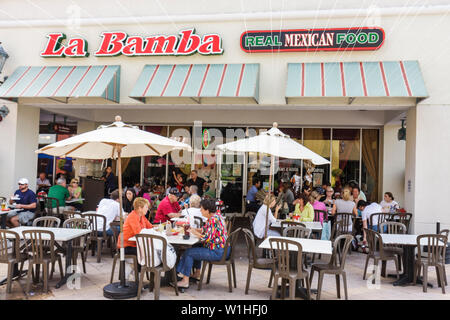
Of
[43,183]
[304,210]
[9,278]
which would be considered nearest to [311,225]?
[304,210]

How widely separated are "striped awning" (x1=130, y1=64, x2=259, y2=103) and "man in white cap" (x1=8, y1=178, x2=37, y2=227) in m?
3.26

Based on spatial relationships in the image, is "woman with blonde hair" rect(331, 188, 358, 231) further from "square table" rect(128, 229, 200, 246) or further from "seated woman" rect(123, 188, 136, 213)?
"seated woman" rect(123, 188, 136, 213)

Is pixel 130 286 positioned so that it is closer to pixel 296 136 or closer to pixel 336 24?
pixel 336 24

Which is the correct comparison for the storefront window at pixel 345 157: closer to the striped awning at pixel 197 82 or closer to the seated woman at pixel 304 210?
the striped awning at pixel 197 82

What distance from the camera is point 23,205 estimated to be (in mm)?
8750

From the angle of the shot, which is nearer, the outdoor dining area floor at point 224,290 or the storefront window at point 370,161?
the outdoor dining area floor at point 224,290

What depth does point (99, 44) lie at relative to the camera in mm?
10117

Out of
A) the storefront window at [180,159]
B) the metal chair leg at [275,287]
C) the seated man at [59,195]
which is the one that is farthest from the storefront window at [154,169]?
the metal chair leg at [275,287]

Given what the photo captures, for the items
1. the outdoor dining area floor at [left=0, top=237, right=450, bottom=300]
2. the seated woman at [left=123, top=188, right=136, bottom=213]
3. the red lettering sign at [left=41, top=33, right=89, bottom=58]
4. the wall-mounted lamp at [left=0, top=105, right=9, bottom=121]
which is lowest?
the outdoor dining area floor at [left=0, top=237, right=450, bottom=300]

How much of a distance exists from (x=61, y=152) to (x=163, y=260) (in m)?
2.22

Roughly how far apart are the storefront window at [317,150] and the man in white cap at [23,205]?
8.38 meters

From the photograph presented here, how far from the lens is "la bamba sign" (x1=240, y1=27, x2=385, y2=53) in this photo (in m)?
8.85

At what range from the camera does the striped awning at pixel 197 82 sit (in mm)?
8797

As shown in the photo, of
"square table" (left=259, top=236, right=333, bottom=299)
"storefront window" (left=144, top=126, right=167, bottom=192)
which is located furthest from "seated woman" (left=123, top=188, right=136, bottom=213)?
"storefront window" (left=144, top=126, right=167, bottom=192)
